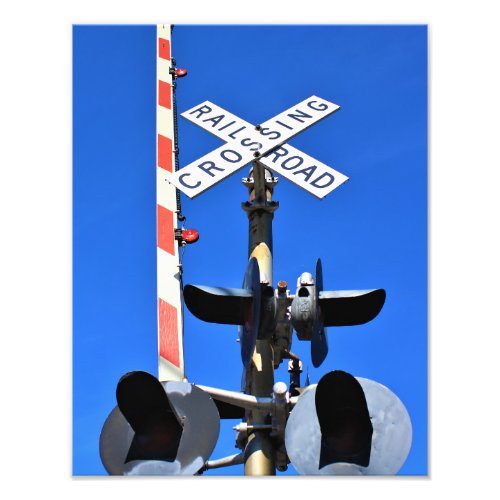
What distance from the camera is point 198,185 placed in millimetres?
8727

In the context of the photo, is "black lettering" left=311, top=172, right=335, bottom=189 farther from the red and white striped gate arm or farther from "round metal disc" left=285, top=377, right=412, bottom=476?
the red and white striped gate arm

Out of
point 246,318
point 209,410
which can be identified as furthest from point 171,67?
point 209,410

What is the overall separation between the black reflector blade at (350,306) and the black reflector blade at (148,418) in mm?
1510

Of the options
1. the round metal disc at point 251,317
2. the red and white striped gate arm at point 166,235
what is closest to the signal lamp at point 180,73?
the red and white striped gate arm at point 166,235

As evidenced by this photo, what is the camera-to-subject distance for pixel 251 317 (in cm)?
885

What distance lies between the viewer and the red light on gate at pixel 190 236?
396 inches

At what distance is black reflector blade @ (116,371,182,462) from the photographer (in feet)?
27.1

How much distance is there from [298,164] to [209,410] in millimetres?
2012

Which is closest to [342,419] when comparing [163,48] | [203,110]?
[203,110]

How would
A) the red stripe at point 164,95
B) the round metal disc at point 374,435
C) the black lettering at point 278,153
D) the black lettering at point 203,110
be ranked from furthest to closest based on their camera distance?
1. the red stripe at point 164,95
2. the black lettering at point 203,110
3. the black lettering at point 278,153
4. the round metal disc at point 374,435

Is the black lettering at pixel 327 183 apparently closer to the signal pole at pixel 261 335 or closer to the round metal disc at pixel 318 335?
the round metal disc at pixel 318 335

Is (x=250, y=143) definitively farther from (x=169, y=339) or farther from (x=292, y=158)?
(x=169, y=339)

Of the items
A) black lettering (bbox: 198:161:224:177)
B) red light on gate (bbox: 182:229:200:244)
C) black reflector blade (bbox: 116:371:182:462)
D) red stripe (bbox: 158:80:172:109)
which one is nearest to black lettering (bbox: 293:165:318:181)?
black lettering (bbox: 198:161:224:177)

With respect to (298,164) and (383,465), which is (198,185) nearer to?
(298,164)
